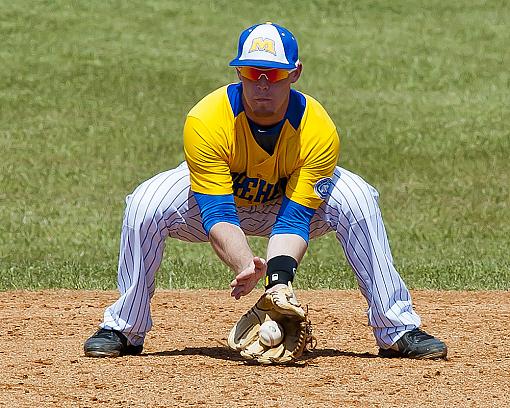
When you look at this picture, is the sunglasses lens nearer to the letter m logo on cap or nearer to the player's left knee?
the letter m logo on cap

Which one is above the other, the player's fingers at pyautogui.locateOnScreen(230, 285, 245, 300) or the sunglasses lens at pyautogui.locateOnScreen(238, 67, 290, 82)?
the sunglasses lens at pyautogui.locateOnScreen(238, 67, 290, 82)

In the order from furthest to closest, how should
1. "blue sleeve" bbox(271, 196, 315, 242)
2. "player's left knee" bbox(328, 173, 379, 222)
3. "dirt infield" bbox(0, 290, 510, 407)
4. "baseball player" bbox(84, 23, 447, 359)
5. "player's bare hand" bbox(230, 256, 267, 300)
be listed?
"player's left knee" bbox(328, 173, 379, 222), "blue sleeve" bbox(271, 196, 315, 242), "baseball player" bbox(84, 23, 447, 359), "player's bare hand" bbox(230, 256, 267, 300), "dirt infield" bbox(0, 290, 510, 407)

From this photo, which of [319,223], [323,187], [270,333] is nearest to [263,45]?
[323,187]

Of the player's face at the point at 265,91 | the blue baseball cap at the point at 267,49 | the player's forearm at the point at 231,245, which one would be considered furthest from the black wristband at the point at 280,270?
the blue baseball cap at the point at 267,49

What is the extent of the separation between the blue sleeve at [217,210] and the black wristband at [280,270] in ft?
0.86

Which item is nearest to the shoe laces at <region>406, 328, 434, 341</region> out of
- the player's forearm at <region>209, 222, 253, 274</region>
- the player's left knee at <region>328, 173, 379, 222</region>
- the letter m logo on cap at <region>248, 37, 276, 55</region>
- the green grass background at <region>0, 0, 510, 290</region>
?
the player's left knee at <region>328, 173, 379, 222</region>

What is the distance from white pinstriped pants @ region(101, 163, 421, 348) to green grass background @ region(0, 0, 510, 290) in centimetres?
363

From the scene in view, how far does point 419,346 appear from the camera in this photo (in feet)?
18.3

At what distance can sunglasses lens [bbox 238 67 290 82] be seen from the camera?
525cm

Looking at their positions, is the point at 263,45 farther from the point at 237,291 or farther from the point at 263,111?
the point at 237,291

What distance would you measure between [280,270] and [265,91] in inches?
33.3

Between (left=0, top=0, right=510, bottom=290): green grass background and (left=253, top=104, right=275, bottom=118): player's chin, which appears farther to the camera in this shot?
(left=0, top=0, right=510, bottom=290): green grass background

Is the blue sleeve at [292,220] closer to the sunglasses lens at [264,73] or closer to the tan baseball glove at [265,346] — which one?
the tan baseball glove at [265,346]

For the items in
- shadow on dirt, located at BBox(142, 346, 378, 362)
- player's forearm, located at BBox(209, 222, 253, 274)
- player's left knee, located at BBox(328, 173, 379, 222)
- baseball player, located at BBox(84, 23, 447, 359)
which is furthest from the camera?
shadow on dirt, located at BBox(142, 346, 378, 362)
